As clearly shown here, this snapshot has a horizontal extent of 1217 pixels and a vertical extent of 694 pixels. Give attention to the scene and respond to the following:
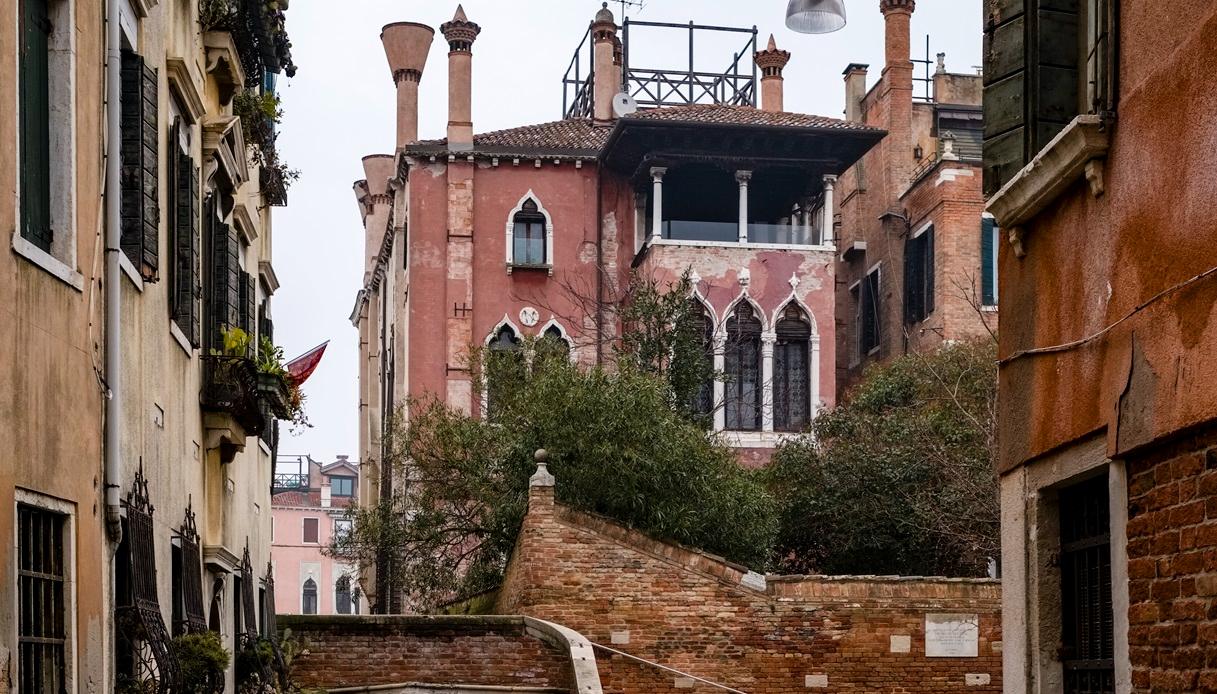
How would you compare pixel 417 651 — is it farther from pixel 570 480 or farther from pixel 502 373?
pixel 502 373

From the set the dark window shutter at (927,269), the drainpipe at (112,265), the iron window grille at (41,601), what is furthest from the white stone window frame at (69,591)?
the dark window shutter at (927,269)

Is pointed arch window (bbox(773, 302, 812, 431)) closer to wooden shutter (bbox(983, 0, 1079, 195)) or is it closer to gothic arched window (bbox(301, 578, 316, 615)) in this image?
wooden shutter (bbox(983, 0, 1079, 195))

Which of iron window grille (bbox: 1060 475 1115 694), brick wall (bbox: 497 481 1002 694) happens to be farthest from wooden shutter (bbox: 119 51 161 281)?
brick wall (bbox: 497 481 1002 694)

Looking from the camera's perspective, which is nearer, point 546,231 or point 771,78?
point 546,231

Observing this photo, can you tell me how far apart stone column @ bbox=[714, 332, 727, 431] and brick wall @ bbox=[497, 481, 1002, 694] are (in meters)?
11.1

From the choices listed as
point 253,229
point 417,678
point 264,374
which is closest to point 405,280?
point 417,678

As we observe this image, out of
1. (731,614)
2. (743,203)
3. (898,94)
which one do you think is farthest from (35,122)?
(898,94)

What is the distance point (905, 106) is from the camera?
3656cm

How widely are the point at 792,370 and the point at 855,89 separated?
8.76 metres

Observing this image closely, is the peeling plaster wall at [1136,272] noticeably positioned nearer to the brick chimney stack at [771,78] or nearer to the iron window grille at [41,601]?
the iron window grille at [41,601]

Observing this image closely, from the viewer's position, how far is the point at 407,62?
35.9 metres

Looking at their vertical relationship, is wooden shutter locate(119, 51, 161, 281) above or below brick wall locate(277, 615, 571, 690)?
above

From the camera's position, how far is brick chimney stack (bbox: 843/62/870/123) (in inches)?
1538

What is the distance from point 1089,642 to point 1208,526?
150cm
